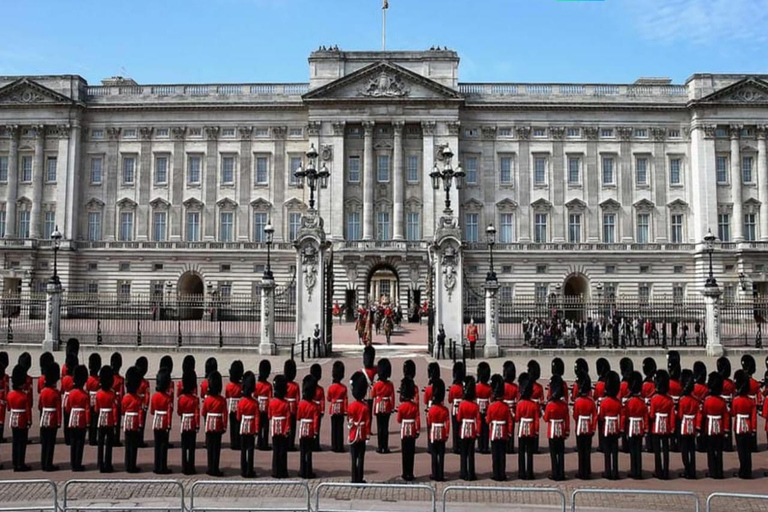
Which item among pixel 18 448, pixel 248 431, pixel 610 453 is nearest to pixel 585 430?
pixel 610 453

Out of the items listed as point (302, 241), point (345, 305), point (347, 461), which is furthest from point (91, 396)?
point (345, 305)

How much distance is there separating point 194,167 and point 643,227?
37.1 metres

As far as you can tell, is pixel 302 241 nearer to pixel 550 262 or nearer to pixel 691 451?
pixel 691 451

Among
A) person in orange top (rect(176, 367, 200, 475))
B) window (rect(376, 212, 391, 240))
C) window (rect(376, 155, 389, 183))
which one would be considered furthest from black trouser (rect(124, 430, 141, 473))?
window (rect(376, 155, 389, 183))

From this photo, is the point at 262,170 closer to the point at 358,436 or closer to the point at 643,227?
the point at 643,227

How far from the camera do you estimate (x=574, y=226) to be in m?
52.1

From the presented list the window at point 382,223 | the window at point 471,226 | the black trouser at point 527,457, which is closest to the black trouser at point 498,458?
the black trouser at point 527,457

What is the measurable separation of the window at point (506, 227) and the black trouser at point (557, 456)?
43.3 m

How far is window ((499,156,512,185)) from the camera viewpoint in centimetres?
5231

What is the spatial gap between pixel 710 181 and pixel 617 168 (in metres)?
7.07

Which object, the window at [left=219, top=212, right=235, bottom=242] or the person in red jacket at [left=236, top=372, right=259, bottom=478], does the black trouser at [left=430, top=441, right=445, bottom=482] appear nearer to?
the person in red jacket at [left=236, top=372, right=259, bottom=478]

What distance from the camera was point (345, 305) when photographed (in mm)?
48031

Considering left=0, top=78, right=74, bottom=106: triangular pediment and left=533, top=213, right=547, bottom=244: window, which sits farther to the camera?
left=533, top=213, right=547, bottom=244: window

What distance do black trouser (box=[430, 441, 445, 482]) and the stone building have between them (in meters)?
40.4
